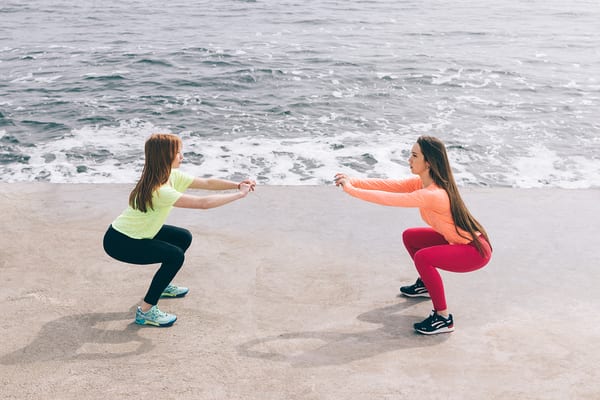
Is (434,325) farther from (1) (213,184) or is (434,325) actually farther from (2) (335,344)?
(1) (213,184)

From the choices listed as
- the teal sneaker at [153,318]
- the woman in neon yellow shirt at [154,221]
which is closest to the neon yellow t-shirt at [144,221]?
the woman in neon yellow shirt at [154,221]

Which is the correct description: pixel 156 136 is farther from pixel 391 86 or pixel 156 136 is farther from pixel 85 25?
pixel 85 25

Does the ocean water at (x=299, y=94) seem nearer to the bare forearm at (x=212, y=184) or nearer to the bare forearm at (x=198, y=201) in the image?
the bare forearm at (x=212, y=184)

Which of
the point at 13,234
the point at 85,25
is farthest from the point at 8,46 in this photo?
the point at 13,234

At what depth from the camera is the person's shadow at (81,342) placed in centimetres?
410

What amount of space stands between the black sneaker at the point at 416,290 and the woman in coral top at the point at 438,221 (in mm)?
404

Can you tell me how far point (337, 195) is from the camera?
7.13m

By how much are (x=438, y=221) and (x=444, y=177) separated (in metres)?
0.33

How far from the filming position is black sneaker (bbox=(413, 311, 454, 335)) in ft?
14.5

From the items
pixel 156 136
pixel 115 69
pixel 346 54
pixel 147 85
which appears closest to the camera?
pixel 156 136

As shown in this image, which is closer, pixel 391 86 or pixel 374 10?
pixel 391 86

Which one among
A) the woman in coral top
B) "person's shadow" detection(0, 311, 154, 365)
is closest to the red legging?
the woman in coral top

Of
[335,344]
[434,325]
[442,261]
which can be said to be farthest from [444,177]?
[335,344]

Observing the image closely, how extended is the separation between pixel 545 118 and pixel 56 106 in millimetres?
9825
